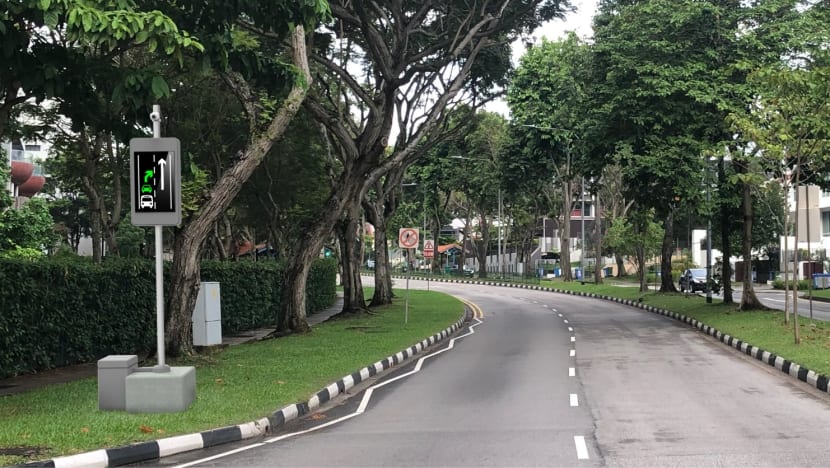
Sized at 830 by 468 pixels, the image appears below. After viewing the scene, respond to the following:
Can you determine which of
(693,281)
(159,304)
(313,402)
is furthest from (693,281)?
(159,304)

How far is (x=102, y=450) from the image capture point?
25.4 ft

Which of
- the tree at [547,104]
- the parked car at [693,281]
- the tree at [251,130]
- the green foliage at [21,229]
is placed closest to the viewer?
the tree at [251,130]

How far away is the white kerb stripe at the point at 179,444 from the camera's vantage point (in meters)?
8.22

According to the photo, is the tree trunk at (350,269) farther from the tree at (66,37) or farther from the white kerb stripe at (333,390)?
the tree at (66,37)

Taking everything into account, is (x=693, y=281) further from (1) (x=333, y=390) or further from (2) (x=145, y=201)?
(2) (x=145, y=201)

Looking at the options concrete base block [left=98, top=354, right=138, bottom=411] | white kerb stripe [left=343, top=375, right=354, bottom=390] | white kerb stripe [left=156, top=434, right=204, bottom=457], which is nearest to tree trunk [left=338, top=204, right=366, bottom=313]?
white kerb stripe [left=343, top=375, right=354, bottom=390]

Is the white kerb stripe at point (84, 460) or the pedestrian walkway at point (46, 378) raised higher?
the white kerb stripe at point (84, 460)

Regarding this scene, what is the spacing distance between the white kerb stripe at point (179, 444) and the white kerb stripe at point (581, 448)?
400cm

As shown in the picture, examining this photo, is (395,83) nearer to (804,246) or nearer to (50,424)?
(50,424)

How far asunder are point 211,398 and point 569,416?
4778 mm

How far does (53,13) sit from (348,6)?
13526mm

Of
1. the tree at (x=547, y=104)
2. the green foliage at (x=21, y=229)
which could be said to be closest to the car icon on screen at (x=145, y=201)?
the green foliage at (x=21, y=229)

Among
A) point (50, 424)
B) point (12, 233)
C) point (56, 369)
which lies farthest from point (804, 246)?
point (50, 424)

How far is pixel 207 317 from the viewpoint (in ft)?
60.8
